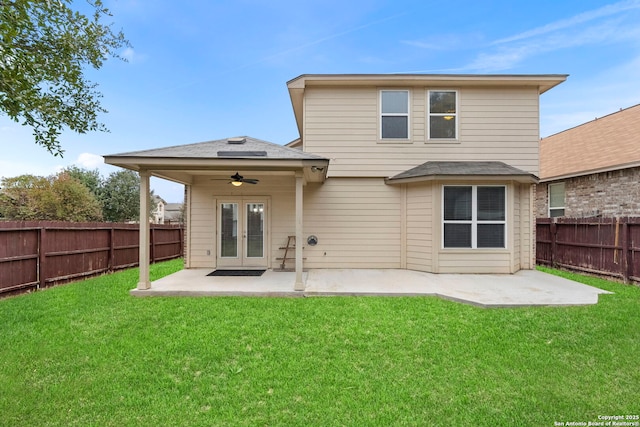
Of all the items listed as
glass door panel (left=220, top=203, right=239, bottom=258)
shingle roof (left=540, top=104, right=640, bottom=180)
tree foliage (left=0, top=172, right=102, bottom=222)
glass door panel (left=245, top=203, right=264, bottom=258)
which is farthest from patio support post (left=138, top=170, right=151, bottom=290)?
tree foliage (left=0, top=172, right=102, bottom=222)

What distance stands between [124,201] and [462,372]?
113 ft

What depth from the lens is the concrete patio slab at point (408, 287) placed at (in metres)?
5.25

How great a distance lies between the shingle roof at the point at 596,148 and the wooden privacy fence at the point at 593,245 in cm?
275

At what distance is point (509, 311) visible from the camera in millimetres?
4672

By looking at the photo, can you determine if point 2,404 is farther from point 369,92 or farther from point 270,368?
point 369,92

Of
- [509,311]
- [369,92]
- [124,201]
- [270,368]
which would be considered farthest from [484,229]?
[124,201]

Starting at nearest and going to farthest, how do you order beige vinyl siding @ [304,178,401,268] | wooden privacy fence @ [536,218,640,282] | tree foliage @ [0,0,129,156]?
tree foliage @ [0,0,129,156] → wooden privacy fence @ [536,218,640,282] → beige vinyl siding @ [304,178,401,268]

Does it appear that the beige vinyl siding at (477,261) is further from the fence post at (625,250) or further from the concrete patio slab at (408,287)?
the fence post at (625,250)

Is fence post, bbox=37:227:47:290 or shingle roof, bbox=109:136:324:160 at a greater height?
shingle roof, bbox=109:136:324:160

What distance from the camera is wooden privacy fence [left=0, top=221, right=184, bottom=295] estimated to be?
230 inches

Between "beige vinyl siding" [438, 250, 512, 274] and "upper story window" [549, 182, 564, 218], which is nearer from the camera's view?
"beige vinyl siding" [438, 250, 512, 274]

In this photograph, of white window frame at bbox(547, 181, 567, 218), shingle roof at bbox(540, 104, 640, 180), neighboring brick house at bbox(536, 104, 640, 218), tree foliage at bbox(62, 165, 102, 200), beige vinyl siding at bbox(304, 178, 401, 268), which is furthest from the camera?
tree foliage at bbox(62, 165, 102, 200)

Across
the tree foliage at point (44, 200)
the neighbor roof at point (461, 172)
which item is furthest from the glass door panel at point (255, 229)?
the tree foliage at point (44, 200)

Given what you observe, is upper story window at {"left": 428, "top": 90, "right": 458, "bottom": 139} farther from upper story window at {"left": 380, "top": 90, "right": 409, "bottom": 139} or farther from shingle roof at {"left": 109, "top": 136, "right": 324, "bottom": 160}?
shingle roof at {"left": 109, "top": 136, "right": 324, "bottom": 160}
